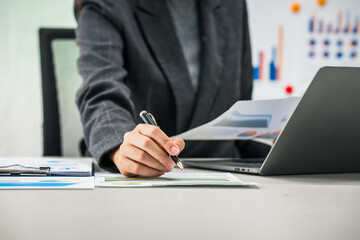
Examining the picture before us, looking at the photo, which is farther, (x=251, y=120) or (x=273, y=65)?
(x=273, y=65)

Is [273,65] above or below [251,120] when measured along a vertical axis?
below

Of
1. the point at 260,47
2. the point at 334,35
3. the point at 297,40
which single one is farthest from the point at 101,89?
the point at 334,35

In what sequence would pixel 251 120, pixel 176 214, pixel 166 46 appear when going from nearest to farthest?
→ pixel 176 214, pixel 251 120, pixel 166 46

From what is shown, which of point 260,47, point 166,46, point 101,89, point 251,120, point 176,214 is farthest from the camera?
point 260,47

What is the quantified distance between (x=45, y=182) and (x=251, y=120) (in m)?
0.28

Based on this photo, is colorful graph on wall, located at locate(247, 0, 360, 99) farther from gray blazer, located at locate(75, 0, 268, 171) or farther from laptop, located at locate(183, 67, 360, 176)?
laptop, located at locate(183, 67, 360, 176)

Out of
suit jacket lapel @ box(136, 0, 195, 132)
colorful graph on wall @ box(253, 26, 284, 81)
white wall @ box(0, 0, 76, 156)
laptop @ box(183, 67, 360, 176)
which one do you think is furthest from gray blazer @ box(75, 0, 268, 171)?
white wall @ box(0, 0, 76, 156)

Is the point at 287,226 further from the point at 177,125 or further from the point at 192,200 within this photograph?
the point at 177,125

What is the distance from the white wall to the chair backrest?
1179mm

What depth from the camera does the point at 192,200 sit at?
0.36m

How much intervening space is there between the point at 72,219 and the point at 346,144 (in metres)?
0.40

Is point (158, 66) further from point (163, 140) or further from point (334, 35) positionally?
point (334, 35)

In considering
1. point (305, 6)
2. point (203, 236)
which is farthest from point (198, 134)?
point (305, 6)

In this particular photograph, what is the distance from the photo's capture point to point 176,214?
30 centimetres
